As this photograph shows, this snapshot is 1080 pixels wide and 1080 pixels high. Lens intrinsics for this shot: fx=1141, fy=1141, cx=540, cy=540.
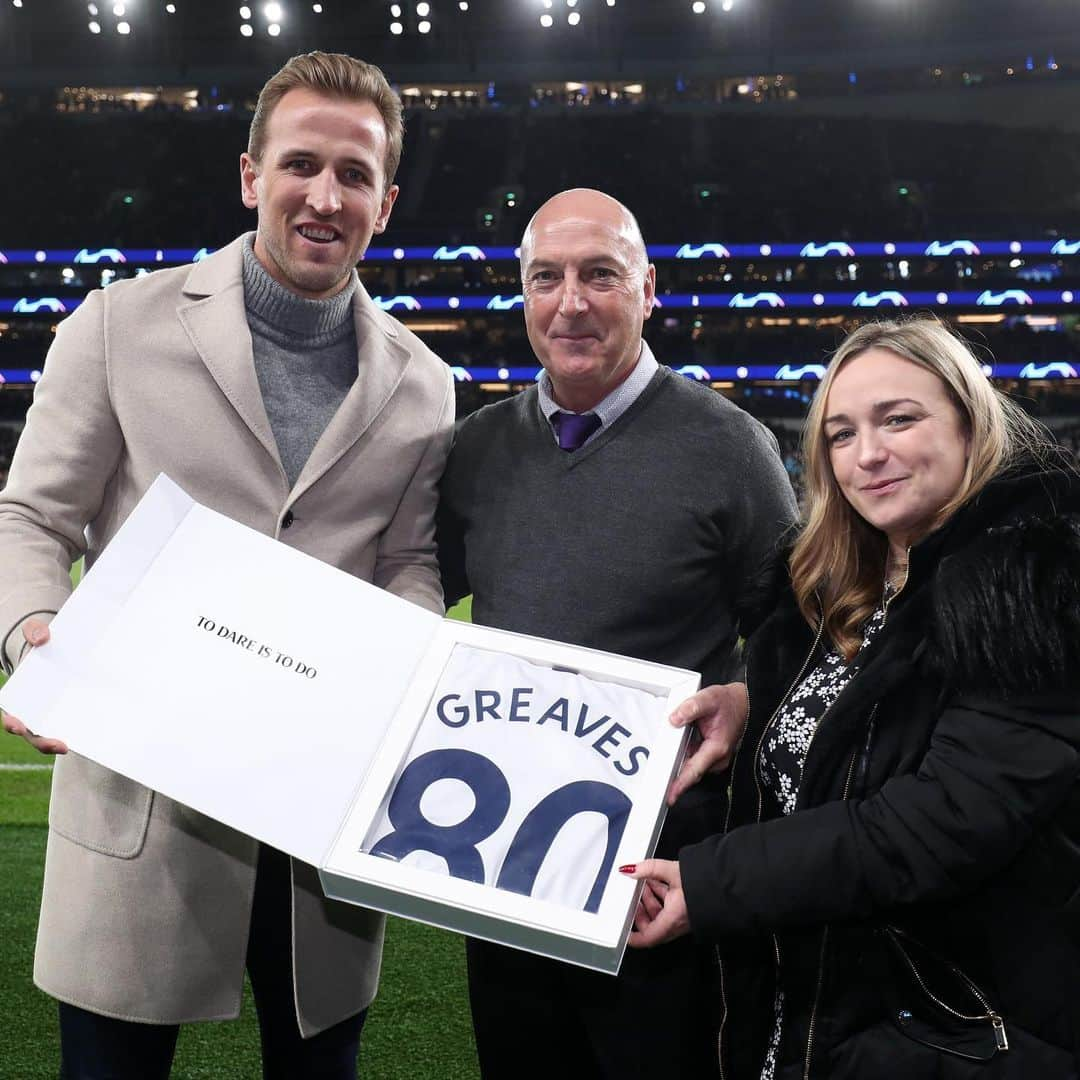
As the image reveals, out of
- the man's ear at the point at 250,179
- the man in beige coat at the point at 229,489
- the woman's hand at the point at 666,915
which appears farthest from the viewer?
the man's ear at the point at 250,179

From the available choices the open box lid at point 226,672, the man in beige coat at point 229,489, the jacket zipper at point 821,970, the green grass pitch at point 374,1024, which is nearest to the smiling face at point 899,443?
the jacket zipper at point 821,970

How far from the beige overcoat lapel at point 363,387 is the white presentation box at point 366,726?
0.26 metres

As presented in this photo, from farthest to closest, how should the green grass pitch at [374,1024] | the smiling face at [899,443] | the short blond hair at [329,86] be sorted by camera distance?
the green grass pitch at [374,1024] → the short blond hair at [329,86] → the smiling face at [899,443]

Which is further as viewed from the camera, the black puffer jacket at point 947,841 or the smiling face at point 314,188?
the smiling face at point 314,188

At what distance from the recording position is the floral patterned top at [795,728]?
4.85ft

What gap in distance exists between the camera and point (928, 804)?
1.29 metres

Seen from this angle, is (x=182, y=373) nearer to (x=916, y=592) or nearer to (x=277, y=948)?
(x=277, y=948)

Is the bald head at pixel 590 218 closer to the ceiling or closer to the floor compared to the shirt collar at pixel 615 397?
closer to the ceiling

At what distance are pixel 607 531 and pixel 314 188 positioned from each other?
0.71 m

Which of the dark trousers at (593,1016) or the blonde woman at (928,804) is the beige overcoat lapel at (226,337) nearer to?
the blonde woman at (928,804)

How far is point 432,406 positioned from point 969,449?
901 millimetres

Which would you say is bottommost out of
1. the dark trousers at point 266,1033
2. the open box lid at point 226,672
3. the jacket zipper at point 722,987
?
the dark trousers at point 266,1033

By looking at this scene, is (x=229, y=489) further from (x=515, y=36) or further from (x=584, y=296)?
(x=515, y=36)

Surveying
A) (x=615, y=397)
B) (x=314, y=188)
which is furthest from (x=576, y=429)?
(x=314, y=188)
